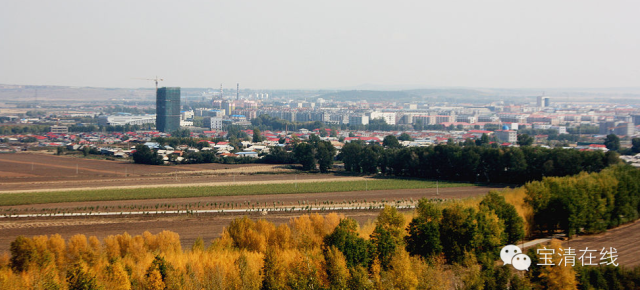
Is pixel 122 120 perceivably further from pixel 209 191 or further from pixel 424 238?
pixel 424 238

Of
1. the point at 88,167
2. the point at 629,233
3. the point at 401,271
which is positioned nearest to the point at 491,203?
the point at 629,233

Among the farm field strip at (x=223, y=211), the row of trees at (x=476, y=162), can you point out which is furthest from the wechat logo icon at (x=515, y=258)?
the row of trees at (x=476, y=162)

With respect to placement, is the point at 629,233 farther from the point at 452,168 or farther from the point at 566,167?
the point at 452,168

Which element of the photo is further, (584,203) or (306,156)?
(306,156)

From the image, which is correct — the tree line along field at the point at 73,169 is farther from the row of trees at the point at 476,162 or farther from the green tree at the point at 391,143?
the green tree at the point at 391,143

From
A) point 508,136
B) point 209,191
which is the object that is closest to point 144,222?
point 209,191

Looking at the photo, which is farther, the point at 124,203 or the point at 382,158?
the point at 382,158
